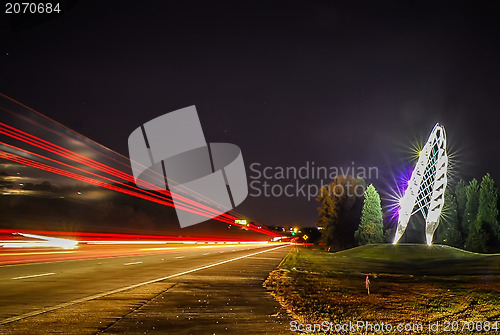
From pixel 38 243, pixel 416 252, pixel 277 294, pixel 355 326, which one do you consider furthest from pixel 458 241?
pixel 355 326

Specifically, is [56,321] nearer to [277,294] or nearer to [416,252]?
[277,294]

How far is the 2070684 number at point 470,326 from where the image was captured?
30.0 ft

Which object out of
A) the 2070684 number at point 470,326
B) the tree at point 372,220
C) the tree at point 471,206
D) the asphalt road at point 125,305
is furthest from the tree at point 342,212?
the 2070684 number at point 470,326

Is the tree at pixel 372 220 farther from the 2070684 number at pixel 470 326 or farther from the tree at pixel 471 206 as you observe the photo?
the 2070684 number at pixel 470 326

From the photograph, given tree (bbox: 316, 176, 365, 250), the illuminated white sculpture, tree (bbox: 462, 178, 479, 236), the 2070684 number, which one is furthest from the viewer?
tree (bbox: 316, 176, 365, 250)

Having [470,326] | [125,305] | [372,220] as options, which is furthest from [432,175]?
[125,305]

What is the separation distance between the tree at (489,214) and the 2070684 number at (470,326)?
57372 mm

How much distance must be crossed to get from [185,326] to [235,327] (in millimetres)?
907

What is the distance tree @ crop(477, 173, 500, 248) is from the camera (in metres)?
62.3

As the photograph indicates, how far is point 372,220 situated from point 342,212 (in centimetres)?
1546

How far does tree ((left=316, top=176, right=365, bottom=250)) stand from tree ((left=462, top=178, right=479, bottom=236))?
22084 millimetres

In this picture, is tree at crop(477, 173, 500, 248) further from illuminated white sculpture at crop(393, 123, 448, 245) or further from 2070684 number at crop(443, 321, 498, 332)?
2070684 number at crop(443, 321, 498, 332)

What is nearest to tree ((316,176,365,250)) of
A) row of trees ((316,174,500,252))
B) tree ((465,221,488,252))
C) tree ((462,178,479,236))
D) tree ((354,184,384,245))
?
row of trees ((316,174,500,252))

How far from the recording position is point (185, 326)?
908cm
